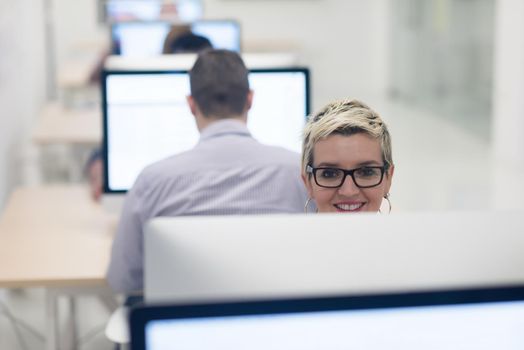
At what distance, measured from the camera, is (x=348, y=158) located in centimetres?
182

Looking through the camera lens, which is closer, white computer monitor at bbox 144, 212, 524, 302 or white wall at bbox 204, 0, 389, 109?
white computer monitor at bbox 144, 212, 524, 302

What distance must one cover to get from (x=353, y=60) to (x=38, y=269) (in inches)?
352

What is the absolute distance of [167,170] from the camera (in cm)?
236

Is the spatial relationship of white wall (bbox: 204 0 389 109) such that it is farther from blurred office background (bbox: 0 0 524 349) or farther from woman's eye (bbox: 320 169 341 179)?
woman's eye (bbox: 320 169 341 179)

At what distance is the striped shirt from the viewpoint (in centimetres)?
236

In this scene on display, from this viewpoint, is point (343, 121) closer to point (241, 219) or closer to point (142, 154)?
point (241, 219)

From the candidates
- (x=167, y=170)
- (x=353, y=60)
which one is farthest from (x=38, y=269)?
(x=353, y=60)

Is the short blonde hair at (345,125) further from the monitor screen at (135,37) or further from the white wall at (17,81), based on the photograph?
A: the monitor screen at (135,37)

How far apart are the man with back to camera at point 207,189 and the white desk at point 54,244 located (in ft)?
0.62

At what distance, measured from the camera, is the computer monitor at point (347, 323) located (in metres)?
0.95

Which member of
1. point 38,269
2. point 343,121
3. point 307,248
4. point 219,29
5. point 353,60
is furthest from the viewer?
point 353,60

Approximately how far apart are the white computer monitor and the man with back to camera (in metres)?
1.22

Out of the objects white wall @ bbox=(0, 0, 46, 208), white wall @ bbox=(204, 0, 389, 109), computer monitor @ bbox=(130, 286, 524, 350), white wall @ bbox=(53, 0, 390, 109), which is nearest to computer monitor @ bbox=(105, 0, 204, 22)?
white wall @ bbox=(0, 0, 46, 208)

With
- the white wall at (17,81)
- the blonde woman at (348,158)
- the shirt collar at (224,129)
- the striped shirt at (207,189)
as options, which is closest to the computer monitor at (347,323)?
the blonde woman at (348,158)
